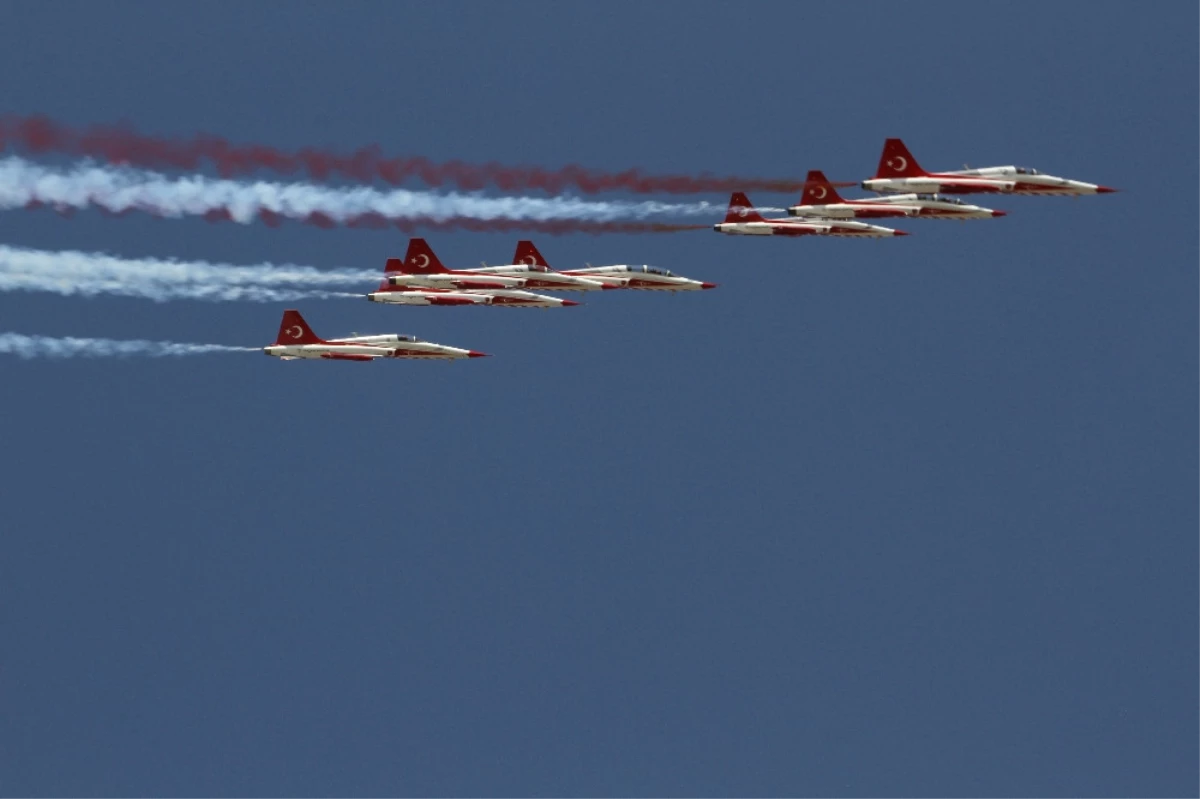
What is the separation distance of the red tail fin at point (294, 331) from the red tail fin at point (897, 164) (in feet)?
77.7

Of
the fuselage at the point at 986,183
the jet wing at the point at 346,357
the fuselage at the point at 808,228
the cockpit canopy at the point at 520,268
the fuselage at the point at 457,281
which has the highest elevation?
the fuselage at the point at 986,183

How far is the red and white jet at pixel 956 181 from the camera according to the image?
148125 mm

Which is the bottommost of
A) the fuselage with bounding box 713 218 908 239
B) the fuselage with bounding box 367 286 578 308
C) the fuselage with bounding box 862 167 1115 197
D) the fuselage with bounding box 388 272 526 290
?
the fuselage with bounding box 367 286 578 308

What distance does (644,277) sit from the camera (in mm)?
156875

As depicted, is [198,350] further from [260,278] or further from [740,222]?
[740,222]

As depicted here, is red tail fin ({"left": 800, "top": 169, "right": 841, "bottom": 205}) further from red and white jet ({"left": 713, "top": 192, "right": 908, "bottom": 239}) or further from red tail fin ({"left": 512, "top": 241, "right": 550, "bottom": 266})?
red tail fin ({"left": 512, "top": 241, "right": 550, "bottom": 266})

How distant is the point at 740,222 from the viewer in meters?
154

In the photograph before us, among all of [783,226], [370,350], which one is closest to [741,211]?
[783,226]

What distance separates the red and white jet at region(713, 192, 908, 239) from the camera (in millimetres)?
151250

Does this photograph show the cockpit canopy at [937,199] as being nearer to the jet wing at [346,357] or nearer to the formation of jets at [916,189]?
the formation of jets at [916,189]

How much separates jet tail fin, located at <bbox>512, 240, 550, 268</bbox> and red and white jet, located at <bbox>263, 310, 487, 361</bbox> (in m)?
4.38

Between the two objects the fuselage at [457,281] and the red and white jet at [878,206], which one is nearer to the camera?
the red and white jet at [878,206]

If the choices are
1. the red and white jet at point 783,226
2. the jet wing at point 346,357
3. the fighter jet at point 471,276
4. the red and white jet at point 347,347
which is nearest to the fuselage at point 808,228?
the red and white jet at point 783,226

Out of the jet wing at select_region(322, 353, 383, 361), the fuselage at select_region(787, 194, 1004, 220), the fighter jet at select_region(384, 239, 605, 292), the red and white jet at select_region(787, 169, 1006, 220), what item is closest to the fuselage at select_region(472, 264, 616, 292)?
the fighter jet at select_region(384, 239, 605, 292)
